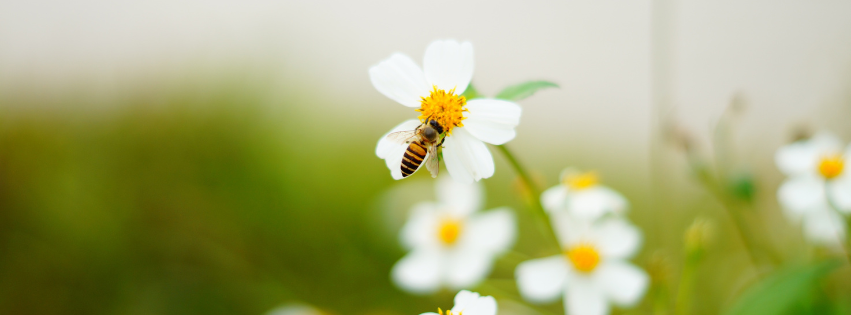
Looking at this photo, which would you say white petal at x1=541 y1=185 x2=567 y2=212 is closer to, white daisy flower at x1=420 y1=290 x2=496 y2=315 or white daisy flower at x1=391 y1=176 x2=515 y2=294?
white daisy flower at x1=391 y1=176 x2=515 y2=294

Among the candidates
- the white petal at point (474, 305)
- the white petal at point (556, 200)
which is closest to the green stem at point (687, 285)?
the white petal at point (556, 200)

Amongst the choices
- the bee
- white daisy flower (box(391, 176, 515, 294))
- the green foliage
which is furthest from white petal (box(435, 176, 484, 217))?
the green foliage

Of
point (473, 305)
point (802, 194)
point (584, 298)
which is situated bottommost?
point (473, 305)

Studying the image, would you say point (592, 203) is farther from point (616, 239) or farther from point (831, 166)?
point (831, 166)

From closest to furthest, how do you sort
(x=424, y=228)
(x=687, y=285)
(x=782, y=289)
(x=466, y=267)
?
(x=782, y=289) → (x=687, y=285) → (x=466, y=267) → (x=424, y=228)

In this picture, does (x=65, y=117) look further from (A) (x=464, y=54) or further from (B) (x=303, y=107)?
(A) (x=464, y=54)

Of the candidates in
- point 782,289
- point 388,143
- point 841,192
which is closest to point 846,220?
point 841,192
